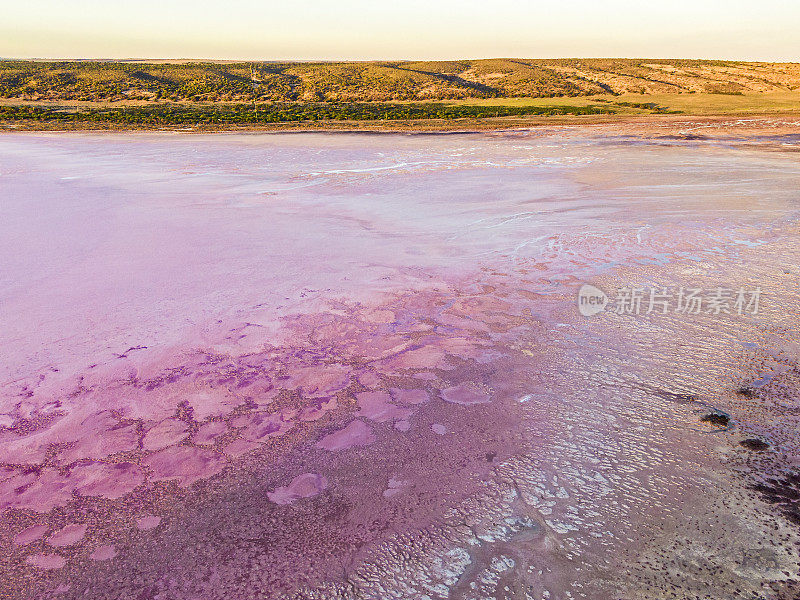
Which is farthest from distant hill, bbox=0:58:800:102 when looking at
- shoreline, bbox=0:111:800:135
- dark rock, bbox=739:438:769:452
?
dark rock, bbox=739:438:769:452

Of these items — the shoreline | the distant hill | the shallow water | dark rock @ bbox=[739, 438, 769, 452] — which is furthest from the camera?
the distant hill

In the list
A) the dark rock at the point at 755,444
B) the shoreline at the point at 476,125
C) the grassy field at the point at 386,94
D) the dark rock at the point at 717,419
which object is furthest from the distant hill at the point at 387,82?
the dark rock at the point at 755,444

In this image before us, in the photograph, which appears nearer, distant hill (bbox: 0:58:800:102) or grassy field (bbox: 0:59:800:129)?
grassy field (bbox: 0:59:800:129)

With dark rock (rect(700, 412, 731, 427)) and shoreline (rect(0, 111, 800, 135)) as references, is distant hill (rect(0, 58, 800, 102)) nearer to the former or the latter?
shoreline (rect(0, 111, 800, 135))

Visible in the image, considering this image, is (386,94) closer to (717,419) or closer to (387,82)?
(387,82)

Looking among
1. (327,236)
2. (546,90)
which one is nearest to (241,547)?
(327,236)

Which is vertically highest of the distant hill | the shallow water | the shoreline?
the distant hill

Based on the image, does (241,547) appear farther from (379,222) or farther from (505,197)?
(505,197)

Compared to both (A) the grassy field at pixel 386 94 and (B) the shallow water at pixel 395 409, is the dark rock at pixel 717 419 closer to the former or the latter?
(B) the shallow water at pixel 395 409

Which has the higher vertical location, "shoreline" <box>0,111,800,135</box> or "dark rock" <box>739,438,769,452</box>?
"shoreline" <box>0,111,800,135</box>
